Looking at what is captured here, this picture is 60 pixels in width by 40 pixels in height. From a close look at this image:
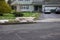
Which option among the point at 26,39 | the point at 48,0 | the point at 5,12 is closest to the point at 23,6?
the point at 48,0

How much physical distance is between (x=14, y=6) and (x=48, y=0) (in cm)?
1185

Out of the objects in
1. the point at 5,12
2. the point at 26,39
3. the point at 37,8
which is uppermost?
the point at 26,39

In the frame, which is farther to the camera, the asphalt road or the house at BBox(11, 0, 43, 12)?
the house at BBox(11, 0, 43, 12)

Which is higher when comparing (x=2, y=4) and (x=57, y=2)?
(x=2, y=4)

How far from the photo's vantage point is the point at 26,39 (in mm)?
11688

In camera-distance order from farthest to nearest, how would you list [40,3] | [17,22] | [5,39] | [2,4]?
1. [40,3]
2. [2,4]
3. [17,22]
4. [5,39]

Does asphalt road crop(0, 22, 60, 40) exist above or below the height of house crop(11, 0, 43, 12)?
above

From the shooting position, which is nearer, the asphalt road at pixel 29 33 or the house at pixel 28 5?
the asphalt road at pixel 29 33

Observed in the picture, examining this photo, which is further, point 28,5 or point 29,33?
point 28,5

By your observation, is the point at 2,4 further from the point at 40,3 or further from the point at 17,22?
the point at 40,3

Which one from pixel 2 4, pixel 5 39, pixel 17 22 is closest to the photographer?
pixel 5 39

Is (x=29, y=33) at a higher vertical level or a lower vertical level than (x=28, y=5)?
higher

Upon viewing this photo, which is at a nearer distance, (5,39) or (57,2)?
(5,39)

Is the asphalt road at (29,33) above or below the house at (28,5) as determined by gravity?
above
